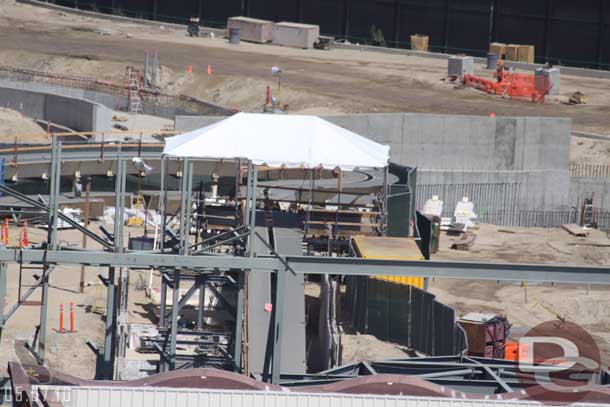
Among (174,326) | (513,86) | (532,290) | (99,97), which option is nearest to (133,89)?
(99,97)

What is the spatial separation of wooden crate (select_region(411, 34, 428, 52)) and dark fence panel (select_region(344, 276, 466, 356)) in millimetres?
45533

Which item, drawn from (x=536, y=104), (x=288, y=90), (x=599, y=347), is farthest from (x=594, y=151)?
(x=599, y=347)

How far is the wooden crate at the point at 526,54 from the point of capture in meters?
74.4

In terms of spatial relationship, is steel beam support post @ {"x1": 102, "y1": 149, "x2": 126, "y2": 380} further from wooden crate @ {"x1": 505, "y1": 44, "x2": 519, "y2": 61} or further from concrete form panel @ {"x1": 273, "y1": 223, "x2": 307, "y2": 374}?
wooden crate @ {"x1": 505, "y1": 44, "x2": 519, "y2": 61}

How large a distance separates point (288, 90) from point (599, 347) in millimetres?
31380

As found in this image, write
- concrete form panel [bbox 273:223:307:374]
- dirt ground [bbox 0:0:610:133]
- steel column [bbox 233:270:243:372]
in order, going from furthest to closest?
dirt ground [bbox 0:0:610:133] → concrete form panel [bbox 273:223:307:374] → steel column [bbox 233:270:243:372]

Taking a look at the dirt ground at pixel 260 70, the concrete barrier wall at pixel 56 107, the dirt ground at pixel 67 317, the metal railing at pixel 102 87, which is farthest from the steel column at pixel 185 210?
the dirt ground at pixel 260 70

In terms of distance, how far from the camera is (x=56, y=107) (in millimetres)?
60156

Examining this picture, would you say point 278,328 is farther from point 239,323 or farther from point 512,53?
point 512,53

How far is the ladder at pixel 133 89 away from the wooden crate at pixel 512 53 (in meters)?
20.4

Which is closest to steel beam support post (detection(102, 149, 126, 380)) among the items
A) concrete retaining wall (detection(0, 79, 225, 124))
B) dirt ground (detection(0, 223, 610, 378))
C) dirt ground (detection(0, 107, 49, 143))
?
dirt ground (detection(0, 223, 610, 378))

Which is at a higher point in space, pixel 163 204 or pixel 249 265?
pixel 163 204

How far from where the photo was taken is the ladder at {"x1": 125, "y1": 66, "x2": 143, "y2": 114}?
6088cm

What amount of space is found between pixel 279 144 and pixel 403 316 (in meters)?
4.87
